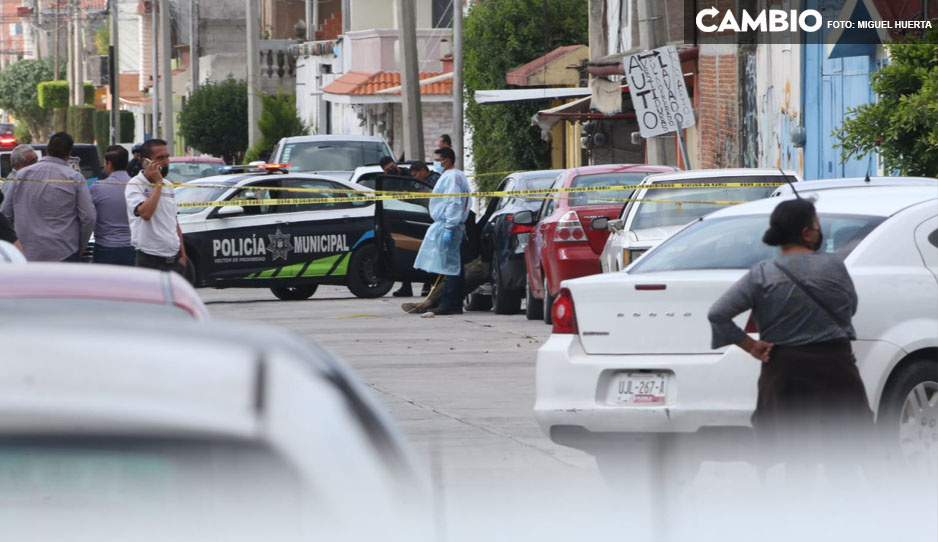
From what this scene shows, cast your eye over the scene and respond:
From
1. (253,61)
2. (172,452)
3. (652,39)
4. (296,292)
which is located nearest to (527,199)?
(652,39)

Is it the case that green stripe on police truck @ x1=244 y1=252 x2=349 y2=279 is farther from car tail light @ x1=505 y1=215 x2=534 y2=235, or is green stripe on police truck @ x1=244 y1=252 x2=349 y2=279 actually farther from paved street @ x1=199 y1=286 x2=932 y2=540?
car tail light @ x1=505 y1=215 x2=534 y2=235

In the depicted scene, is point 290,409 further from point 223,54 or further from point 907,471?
point 223,54

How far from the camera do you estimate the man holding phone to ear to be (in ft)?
42.2

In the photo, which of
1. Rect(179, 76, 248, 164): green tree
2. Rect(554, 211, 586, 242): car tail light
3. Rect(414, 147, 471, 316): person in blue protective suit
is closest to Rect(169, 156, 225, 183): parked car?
Rect(414, 147, 471, 316): person in blue protective suit

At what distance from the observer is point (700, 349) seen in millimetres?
7402

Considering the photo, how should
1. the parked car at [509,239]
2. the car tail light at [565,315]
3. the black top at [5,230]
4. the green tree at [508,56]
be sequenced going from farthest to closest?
1. the green tree at [508,56]
2. the parked car at [509,239]
3. the black top at [5,230]
4. the car tail light at [565,315]

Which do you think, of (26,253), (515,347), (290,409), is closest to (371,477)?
(290,409)

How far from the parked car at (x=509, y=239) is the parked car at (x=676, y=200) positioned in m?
3.10

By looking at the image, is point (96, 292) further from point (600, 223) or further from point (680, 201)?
point (600, 223)

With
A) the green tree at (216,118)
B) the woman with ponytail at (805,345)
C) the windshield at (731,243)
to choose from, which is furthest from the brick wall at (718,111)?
the green tree at (216,118)

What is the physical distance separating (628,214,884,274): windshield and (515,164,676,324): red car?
648cm

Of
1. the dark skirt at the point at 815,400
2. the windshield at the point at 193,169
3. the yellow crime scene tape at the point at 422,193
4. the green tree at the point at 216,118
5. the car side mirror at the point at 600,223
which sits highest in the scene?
the green tree at the point at 216,118

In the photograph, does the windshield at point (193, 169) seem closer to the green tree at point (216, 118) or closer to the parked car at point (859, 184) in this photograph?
the parked car at point (859, 184)

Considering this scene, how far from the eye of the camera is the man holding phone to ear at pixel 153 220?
1288cm
